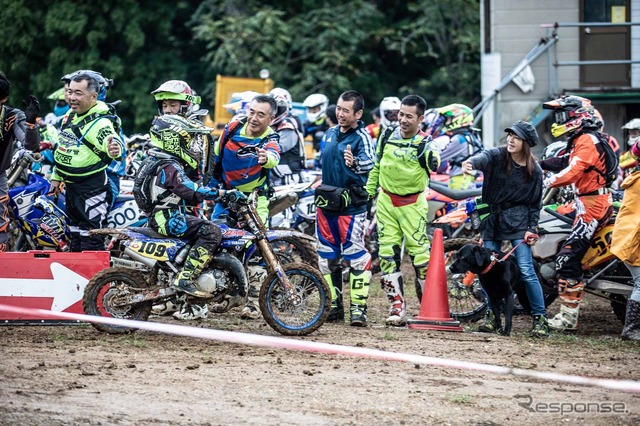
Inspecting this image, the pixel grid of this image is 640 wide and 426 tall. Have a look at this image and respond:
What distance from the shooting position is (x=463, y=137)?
589 inches

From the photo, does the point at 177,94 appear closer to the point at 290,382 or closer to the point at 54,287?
the point at 54,287

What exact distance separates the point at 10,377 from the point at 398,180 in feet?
14.5

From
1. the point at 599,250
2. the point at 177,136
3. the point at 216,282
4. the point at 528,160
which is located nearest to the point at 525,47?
the point at 599,250

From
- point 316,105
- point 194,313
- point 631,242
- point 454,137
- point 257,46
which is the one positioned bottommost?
point 194,313

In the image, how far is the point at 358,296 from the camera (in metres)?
10.5

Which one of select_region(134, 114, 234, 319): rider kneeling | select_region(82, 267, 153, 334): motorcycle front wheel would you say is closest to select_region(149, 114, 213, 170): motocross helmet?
select_region(134, 114, 234, 319): rider kneeling

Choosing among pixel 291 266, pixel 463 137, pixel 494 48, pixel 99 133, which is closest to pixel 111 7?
pixel 494 48

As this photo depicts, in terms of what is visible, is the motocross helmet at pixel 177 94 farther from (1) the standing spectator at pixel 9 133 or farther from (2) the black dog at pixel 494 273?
(2) the black dog at pixel 494 273

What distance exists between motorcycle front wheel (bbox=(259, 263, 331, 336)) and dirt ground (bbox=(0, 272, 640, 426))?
0.62 ft

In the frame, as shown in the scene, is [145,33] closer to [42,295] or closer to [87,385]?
[42,295]

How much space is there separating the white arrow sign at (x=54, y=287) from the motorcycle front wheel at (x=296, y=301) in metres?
1.72

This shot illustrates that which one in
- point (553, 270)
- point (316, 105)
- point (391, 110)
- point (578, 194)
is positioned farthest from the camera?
point (316, 105)

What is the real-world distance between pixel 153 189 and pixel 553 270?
13.4ft

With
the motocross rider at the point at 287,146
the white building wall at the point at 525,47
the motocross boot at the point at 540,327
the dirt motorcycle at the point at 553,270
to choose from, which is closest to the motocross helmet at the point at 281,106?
the motocross rider at the point at 287,146
